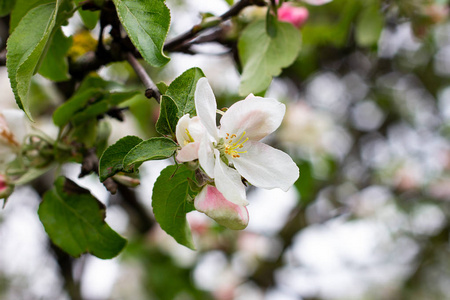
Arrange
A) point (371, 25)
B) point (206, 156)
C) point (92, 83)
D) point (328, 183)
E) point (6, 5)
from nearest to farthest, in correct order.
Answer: point (206, 156), point (6, 5), point (92, 83), point (371, 25), point (328, 183)

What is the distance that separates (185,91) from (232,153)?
79mm

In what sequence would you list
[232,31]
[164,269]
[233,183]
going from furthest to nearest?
[164,269] → [232,31] → [233,183]

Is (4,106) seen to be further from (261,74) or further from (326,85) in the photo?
(326,85)

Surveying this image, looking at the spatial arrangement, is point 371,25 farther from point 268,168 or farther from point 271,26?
point 268,168

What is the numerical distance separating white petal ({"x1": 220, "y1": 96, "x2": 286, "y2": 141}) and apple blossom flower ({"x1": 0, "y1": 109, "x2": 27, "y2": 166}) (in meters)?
0.36

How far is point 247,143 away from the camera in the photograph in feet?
1.64

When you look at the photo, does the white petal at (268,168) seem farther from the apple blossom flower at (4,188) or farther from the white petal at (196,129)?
the apple blossom flower at (4,188)

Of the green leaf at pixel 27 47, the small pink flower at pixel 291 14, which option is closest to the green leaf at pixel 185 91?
the green leaf at pixel 27 47

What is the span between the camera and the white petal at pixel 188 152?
0.42m

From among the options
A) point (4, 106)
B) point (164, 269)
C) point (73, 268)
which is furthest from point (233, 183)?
point (73, 268)

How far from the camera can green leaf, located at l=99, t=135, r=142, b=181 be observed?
0.45 m

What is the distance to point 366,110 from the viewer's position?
2707mm

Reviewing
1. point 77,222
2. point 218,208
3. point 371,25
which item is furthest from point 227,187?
point 371,25

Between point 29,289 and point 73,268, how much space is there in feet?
1.95
